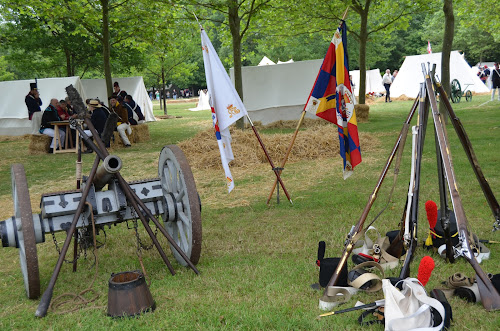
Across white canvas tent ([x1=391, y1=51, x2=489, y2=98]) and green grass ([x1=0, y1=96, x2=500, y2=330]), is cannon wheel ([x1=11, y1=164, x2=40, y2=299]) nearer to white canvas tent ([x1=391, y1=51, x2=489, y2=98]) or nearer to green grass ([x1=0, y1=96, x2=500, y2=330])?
green grass ([x1=0, y1=96, x2=500, y2=330])

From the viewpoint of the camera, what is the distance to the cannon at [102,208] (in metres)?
3.49

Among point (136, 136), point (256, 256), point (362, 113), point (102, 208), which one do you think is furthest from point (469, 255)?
point (362, 113)

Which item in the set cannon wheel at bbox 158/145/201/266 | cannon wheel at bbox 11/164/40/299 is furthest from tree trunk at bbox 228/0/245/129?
cannon wheel at bbox 11/164/40/299

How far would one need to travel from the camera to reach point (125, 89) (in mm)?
21609

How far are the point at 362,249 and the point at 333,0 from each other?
13548 mm

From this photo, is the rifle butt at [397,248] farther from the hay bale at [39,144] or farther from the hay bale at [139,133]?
the hay bale at [139,133]

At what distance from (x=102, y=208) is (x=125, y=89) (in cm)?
1864

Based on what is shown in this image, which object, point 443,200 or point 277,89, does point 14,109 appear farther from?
point 443,200

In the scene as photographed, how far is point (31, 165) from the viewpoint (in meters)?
11.0

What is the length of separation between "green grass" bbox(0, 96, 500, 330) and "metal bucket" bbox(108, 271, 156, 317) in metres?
0.07

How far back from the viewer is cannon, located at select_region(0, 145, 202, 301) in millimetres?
3494

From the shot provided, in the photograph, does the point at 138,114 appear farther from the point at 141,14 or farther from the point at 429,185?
the point at 429,185

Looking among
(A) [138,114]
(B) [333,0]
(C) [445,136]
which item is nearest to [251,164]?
(C) [445,136]

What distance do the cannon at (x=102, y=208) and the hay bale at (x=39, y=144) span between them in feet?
31.2
